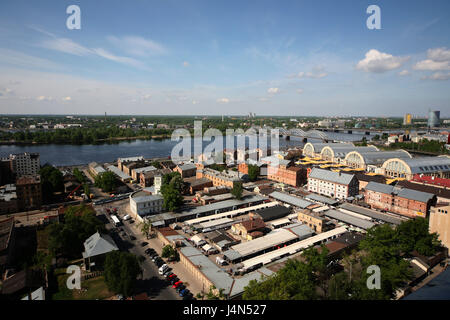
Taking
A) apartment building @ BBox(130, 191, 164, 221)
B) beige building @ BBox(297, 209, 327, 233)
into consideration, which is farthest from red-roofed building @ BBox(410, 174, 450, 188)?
apartment building @ BBox(130, 191, 164, 221)

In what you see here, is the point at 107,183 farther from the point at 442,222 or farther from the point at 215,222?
the point at 442,222

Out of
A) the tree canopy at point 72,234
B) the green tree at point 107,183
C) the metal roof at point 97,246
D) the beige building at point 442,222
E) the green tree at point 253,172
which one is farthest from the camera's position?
the green tree at point 253,172

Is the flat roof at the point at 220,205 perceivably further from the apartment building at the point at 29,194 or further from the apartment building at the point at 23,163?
the apartment building at the point at 23,163

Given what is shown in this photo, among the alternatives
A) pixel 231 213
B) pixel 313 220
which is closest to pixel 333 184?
pixel 313 220

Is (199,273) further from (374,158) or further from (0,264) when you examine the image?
(374,158)

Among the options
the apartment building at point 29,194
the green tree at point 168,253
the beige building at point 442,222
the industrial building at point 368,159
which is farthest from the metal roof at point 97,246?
the industrial building at point 368,159
